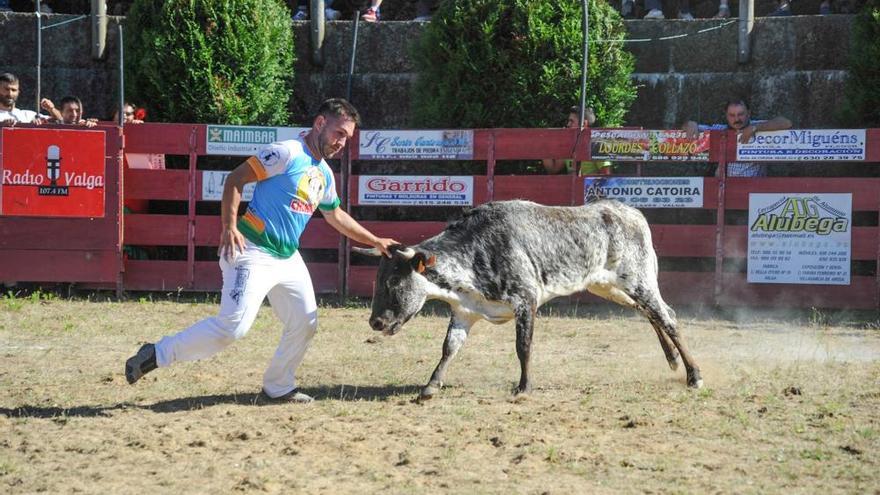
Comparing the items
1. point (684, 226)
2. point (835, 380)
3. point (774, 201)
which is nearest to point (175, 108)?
point (684, 226)

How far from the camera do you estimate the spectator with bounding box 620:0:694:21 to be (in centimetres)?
1569

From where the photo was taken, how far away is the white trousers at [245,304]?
733 cm

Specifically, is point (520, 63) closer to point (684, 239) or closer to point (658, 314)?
point (684, 239)

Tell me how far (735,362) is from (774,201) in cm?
373

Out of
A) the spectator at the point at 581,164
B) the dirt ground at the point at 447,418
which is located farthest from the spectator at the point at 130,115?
the spectator at the point at 581,164

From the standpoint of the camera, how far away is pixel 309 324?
782 centimetres

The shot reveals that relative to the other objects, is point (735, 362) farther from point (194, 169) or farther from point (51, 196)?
point (51, 196)

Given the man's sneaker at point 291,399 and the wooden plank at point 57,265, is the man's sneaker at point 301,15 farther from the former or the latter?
the man's sneaker at point 291,399

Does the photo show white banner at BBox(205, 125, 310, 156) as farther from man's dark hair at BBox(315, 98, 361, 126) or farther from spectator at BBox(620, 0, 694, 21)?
man's dark hair at BBox(315, 98, 361, 126)

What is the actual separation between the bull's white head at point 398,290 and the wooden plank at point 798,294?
584cm

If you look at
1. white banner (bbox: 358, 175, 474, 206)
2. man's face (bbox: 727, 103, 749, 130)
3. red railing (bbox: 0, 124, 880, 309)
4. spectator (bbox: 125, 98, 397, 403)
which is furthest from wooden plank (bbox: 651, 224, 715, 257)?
spectator (bbox: 125, 98, 397, 403)

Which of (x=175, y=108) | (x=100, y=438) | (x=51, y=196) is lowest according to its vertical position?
(x=100, y=438)

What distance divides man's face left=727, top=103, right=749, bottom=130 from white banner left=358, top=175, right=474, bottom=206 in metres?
3.04

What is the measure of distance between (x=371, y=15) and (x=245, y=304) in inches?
377
